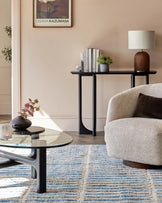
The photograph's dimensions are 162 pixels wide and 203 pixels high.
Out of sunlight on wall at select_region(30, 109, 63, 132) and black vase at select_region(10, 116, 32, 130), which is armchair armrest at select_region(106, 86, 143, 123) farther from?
sunlight on wall at select_region(30, 109, 63, 132)

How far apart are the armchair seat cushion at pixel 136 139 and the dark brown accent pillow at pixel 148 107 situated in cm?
18

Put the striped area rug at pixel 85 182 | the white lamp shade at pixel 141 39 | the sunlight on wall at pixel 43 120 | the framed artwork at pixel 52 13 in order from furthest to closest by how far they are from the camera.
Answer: the sunlight on wall at pixel 43 120 → the framed artwork at pixel 52 13 → the white lamp shade at pixel 141 39 → the striped area rug at pixel 85 182

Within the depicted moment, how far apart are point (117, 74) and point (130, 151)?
79.1 inches

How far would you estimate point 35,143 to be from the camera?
3.20 metres

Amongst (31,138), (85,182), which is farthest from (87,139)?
(31,138)

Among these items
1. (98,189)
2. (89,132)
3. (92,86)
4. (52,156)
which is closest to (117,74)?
(92,86)

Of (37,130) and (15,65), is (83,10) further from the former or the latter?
(37,130)

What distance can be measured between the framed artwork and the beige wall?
0.23 ft

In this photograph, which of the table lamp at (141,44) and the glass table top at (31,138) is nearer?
the glass table top at (31,138)

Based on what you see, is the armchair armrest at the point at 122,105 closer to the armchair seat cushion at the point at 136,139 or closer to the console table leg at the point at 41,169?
the armchair seat cushion at the point at 136,139

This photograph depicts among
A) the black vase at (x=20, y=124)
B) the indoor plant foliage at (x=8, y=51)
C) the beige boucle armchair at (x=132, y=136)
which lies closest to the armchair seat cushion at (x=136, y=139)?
the beige boucle armchair at (x=132, y=136)

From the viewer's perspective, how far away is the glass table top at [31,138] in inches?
124

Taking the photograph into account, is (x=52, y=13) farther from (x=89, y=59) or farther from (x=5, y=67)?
(x=5, y=67)

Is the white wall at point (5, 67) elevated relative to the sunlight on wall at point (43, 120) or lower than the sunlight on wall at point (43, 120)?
elevated
